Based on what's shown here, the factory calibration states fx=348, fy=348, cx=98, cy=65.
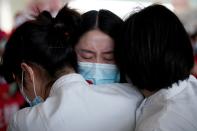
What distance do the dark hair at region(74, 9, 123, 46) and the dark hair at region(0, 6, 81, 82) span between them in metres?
→ 0.03

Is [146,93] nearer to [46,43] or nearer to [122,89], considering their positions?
[122,89]

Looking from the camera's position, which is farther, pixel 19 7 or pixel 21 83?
pixel 19 7

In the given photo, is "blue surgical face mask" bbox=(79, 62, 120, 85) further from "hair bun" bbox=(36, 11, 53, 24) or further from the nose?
"hair bun" bbox=(36, 11, 53, 24)

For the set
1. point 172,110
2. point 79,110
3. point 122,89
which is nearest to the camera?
point 172,110

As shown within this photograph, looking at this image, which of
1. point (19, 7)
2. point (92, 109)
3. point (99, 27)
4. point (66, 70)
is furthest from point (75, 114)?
point (19, 7)

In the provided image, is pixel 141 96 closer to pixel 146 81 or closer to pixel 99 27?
pixel 146 81

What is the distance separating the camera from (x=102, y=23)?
118 cm

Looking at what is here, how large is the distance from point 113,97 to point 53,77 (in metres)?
0.22

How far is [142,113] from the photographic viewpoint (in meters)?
1.06

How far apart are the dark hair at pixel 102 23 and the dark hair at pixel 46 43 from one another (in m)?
0.03

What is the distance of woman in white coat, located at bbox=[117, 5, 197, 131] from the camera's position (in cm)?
94

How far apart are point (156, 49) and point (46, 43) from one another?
363 mm

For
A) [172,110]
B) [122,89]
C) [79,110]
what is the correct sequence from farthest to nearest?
[122,89], [79,110], [172,110]

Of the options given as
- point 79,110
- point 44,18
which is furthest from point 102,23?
point 79,110
